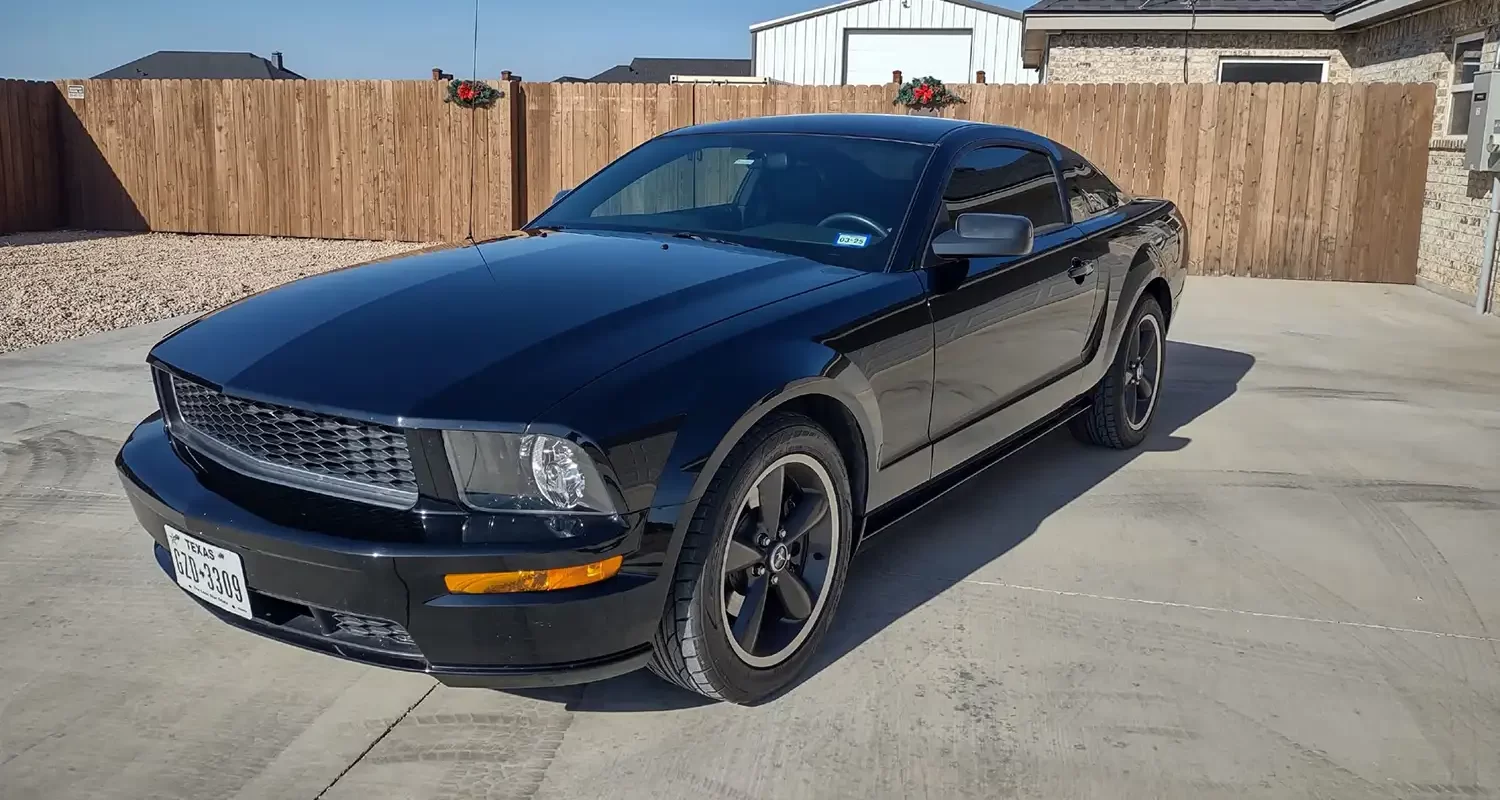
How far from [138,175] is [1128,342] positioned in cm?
1448

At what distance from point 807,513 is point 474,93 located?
1236 cm

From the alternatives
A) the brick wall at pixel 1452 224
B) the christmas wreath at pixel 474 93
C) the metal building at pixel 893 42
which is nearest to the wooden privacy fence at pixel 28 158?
the christmas wreath at pixel 474 93

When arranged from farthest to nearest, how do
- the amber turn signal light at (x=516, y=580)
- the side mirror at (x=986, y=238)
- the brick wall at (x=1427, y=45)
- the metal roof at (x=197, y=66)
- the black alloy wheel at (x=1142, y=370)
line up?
the metal roof at (x=197, y=66) < the brick wall at (x=1427, y=45) < the black alloy wheel at (x=1142, y=370) < the side mirror at (x=986, y=238) < the amber turn signal light at (x=516, y=580)

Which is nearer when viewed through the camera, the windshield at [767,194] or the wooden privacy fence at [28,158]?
the windshield at [767,194]

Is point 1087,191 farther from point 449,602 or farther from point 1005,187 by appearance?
point 449,602

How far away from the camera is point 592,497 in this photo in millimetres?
2684

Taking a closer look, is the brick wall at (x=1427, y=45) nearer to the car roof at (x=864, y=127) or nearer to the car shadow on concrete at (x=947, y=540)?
the car shadow on concrete at (x=947, y=540)

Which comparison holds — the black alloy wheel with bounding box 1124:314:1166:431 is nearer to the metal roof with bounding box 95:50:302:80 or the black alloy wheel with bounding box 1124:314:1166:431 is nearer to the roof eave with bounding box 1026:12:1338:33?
the roof eave with bounding box 1026:12:1338:33

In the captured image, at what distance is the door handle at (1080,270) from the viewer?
4.89 meters

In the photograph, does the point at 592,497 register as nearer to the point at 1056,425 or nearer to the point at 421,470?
the point at 421,470

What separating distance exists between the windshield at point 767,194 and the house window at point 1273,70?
41.0ft

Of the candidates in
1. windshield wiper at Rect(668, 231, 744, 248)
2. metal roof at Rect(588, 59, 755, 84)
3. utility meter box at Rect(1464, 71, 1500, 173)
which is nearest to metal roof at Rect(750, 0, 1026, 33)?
metal roof at Rect(588, 59, 755, 84)

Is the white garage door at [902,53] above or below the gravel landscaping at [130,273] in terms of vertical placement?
above

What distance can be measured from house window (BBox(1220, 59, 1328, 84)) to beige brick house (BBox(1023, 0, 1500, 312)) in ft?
0.04
